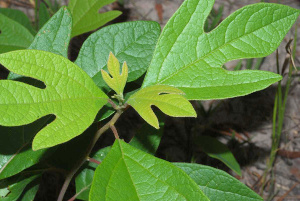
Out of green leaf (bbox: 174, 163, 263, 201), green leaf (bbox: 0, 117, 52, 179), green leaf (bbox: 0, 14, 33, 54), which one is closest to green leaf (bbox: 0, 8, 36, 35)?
green leaf (bbox: 0, 14, 33, 54)

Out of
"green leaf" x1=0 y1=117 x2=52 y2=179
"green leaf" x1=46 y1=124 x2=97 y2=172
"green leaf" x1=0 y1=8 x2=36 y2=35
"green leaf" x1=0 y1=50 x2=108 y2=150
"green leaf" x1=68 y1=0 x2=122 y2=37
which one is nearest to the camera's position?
"green leaf" x1=0 y1=50 x2=108 y2=150

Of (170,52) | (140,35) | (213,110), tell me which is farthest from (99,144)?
(170,52)

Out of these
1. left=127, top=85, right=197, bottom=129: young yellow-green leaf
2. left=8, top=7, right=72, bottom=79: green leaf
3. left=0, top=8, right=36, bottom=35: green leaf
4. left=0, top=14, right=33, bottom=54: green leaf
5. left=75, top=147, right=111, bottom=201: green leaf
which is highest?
left=0, top=8, right=36, bottom=35: green leaf

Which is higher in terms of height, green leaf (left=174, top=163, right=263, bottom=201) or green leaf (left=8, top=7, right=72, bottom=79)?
green leaf (left=8, top=7, right=72, bottom=79)

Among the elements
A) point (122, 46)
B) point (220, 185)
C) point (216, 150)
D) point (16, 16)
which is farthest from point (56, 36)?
point (216, 150)

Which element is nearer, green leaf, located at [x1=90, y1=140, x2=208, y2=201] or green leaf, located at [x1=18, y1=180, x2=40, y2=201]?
green leaf, located at [x1=90, y1=140, x2=208, y2=201]

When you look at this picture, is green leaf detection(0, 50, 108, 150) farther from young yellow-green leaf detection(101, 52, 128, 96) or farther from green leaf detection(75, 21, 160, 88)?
green leaf detection(75, 21, 160, 88)

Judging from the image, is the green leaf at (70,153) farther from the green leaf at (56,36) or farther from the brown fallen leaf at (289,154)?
the brown fallen leaf at (289,154)

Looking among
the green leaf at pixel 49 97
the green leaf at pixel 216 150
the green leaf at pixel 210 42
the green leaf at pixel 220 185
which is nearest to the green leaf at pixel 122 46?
the green leaf at pixel 210 42
